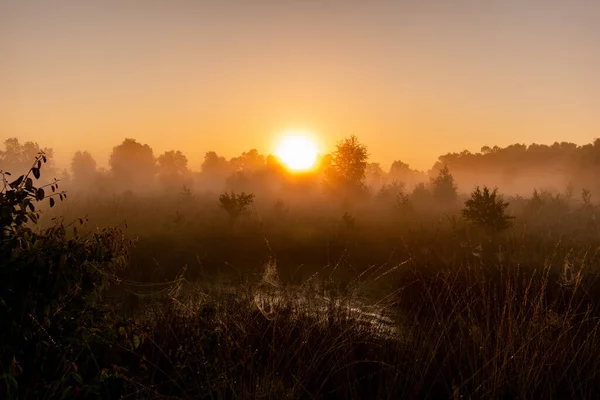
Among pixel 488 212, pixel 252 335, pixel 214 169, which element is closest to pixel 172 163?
pixel 214 169

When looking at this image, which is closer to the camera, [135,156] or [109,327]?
[109,327]

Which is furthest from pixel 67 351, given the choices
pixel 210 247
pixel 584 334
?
pixel 210 247

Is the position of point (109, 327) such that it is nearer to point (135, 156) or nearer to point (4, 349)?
point (4, 349)

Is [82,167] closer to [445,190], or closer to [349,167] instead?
[349,167]

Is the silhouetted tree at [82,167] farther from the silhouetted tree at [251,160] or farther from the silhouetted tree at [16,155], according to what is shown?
the silhouetted tree at [251,160]

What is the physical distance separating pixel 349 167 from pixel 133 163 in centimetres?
6168

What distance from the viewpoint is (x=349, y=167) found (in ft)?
124

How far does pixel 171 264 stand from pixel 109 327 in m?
11.0

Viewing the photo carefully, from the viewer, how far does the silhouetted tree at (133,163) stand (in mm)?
70875

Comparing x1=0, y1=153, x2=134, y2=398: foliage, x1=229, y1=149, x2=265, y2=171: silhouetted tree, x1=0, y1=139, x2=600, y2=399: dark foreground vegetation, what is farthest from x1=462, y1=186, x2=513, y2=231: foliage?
x1=229, y1=149, x2=265, y2=171: silhouetted tree

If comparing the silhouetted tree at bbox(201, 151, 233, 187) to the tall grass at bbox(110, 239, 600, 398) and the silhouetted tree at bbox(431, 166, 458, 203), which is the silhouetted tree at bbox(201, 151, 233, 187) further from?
the tall grass at bbox(110, 239, 600, 398)

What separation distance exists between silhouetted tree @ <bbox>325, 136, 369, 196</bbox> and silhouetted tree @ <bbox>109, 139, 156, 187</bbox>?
164 ft

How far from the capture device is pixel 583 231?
70.1ft

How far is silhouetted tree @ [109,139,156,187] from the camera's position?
233ft
